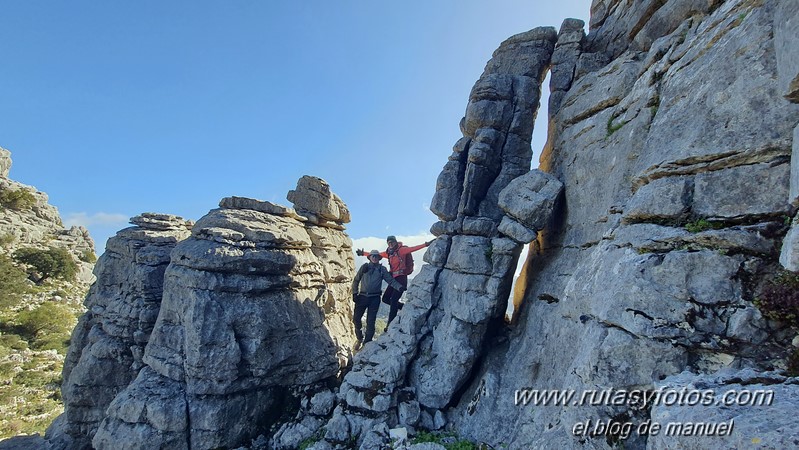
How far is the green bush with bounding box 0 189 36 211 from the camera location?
6744 centimetres

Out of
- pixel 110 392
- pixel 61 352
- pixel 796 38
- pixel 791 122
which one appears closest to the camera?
pixel 796 38

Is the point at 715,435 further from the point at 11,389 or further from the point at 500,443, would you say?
the point at 11,389

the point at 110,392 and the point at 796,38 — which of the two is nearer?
the point at 796,38

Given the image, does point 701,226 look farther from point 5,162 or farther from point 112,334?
point 5,162

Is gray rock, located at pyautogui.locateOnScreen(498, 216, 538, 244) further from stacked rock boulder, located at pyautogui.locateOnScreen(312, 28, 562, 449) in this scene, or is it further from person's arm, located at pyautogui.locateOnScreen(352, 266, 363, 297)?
person's arm, located at pyautogui.locateOnScreen(352, 266, 363, 297)

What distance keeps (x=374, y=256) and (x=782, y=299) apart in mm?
20453

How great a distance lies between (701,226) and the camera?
8.57m

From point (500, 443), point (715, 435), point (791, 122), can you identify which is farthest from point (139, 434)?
point (791, 122)

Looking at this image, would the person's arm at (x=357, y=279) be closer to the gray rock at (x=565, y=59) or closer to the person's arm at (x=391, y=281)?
the person's arm at (x=391, y=281)

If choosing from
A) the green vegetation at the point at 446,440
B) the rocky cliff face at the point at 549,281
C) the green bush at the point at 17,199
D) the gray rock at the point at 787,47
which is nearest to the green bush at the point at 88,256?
the green bush at the point at 17,199

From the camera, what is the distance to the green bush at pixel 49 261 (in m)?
60.4

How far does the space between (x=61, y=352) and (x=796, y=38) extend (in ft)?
240

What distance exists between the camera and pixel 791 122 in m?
7.59

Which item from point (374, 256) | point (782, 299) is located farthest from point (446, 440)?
point (782, 299)
